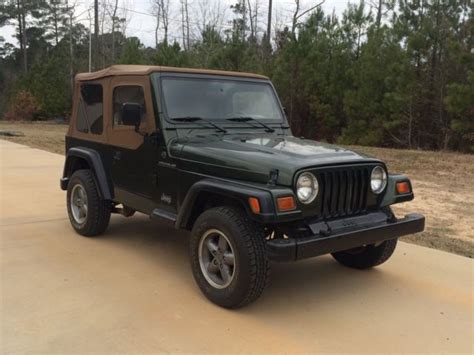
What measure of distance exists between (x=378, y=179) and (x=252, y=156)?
1.06 m

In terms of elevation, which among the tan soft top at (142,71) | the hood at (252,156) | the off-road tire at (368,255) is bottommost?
the off-road tire at (368,255)

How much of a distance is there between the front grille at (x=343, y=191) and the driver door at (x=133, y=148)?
1.58 m

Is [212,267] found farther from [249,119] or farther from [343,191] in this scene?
[249,119]

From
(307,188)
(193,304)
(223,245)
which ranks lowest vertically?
(193,304)

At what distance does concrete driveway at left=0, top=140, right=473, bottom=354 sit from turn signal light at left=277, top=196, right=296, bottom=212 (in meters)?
0.82

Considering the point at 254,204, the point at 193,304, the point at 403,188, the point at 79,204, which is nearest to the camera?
the point at 254,204

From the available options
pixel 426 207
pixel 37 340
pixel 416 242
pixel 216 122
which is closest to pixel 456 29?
pixel 426 207

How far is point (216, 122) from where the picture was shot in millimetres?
4609

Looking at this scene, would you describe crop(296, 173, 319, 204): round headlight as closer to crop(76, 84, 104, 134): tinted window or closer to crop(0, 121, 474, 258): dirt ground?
crop(0, 121, 474, 258): dirt ground

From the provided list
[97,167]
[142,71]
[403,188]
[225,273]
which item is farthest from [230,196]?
[97,167]

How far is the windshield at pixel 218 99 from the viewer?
4.50 metres

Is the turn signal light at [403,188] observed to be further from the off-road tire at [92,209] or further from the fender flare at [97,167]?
the off-road tire at [92,209]

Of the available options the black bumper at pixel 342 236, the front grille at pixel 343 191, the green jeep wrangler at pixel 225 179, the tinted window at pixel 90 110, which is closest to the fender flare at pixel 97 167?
the green jeep wrangler at pixel 225 179

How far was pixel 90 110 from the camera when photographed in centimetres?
547
